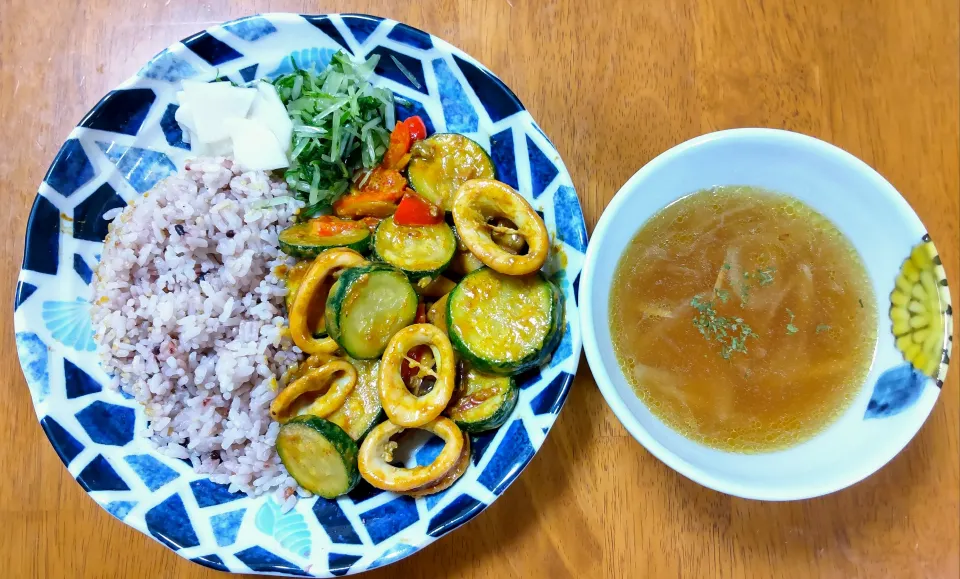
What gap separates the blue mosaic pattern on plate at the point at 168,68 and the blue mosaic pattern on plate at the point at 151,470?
0.96 metres

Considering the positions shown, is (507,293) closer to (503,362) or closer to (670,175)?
(503,362)

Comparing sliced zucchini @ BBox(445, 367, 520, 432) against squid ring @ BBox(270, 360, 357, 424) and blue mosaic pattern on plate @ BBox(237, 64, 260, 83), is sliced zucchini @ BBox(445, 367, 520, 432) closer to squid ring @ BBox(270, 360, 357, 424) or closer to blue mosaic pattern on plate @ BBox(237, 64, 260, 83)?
squid ring @ BBox(270, 360, 357, 424)

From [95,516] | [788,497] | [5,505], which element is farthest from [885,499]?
[5,505]

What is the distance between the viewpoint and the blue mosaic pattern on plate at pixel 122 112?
150cm

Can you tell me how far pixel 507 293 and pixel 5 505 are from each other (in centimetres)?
149

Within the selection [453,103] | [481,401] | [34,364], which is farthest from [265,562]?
[453,103]

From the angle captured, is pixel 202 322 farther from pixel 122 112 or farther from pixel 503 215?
pixel 503 215

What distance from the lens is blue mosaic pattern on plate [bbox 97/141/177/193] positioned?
1.56 metres

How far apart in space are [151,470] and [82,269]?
56 centimetres

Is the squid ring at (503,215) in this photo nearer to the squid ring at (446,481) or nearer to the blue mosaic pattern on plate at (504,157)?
the blue mosaic pattern on plate at (504,157)

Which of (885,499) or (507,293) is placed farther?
(885,499)

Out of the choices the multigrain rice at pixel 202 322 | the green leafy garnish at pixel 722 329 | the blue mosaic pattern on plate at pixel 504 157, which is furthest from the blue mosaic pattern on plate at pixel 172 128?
the green leafy garnish at pixel 722 329

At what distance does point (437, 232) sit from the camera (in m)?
1.54

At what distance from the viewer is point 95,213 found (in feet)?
5.17
